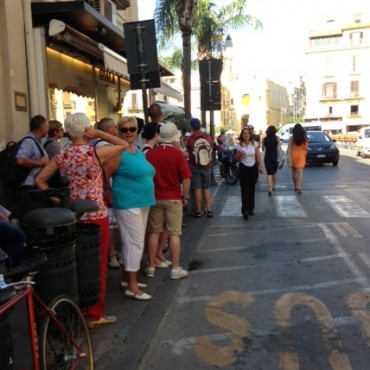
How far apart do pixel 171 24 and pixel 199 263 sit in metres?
14.2

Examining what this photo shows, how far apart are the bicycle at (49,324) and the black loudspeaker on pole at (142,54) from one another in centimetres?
443

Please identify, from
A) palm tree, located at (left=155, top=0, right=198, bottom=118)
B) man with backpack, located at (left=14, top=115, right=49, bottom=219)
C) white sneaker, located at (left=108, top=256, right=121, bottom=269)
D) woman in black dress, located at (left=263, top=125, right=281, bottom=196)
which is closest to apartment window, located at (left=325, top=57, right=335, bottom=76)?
palm tree, located at (left=155, top=0, right=198, bottom=118)

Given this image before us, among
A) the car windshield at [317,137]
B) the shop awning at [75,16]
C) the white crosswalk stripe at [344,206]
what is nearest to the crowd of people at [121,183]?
the shop awning at [75,16]

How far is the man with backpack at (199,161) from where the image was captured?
30.7 feet

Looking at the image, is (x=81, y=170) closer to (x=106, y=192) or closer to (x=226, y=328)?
(x=106, y=192)

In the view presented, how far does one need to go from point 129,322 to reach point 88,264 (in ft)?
2.99

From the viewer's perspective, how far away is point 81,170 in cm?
419

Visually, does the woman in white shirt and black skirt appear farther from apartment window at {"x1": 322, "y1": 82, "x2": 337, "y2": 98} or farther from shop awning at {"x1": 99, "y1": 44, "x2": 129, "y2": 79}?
apartment window at {"x1": 322, "y1": 82, "x2": 337, "y2": 98}

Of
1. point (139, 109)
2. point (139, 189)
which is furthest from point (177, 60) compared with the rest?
point (139, 189)

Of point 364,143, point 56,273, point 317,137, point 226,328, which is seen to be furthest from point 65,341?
point 364,143

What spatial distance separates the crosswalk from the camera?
9859 mm

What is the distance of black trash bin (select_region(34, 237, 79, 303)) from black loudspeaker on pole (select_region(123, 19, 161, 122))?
4.19 m

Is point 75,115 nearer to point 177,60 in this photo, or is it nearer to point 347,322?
point 347,322

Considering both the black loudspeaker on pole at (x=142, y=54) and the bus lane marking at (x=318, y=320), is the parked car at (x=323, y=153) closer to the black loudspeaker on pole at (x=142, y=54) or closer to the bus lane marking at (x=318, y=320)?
the black loudspeaker on pole at (x=142, y=54)
